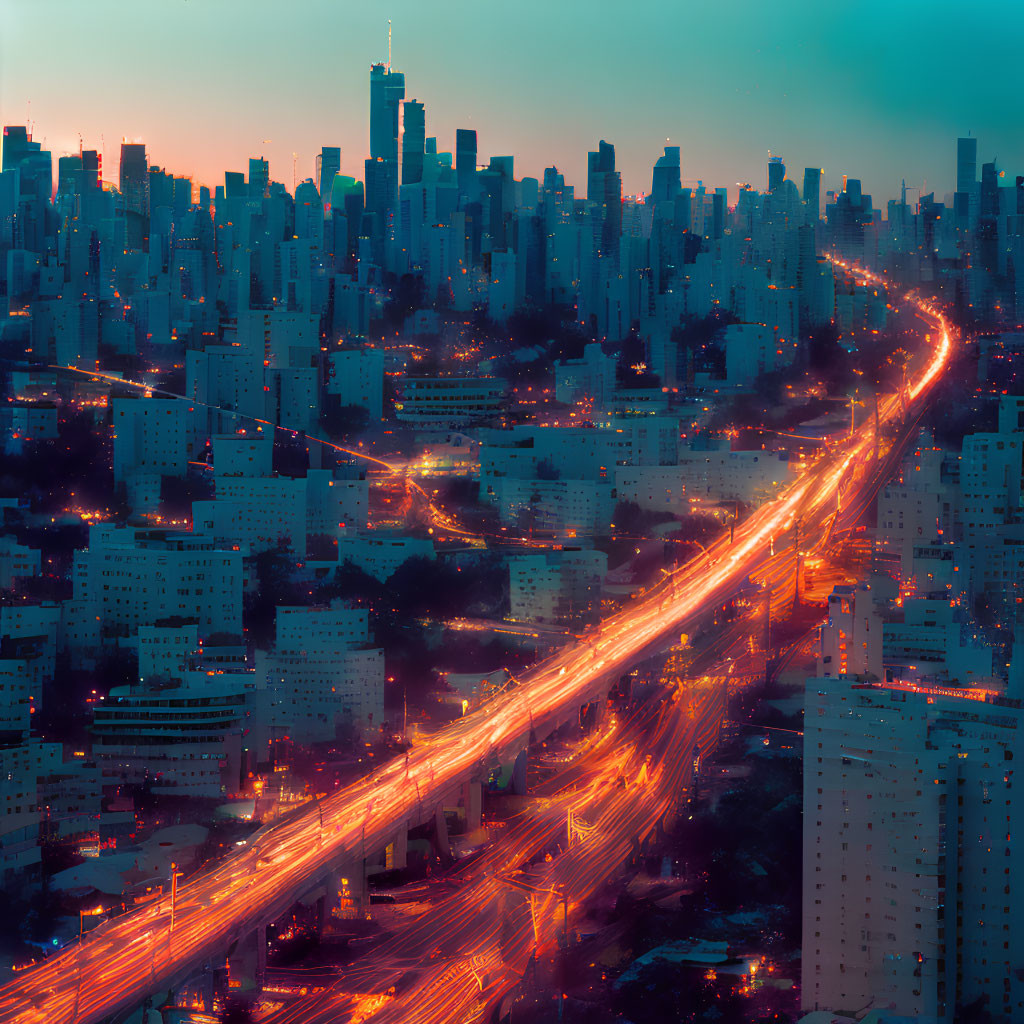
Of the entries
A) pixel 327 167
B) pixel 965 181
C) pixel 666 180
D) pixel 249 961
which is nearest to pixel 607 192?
pixel 666 180

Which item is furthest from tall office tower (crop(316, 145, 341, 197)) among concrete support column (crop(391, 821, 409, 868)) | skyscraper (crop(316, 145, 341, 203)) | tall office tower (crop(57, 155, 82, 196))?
concrete support column (crop(391, 821, 409, 868))

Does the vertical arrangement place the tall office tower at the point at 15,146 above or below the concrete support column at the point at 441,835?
above

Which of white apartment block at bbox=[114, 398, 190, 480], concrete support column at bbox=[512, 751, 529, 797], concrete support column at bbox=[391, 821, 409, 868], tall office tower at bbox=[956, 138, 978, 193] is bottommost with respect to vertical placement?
concrete support column at bbox=[391, 821, 409, 868]

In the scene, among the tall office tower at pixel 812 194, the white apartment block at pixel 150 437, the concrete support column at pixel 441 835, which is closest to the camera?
the concrete support column at pixel 441 835

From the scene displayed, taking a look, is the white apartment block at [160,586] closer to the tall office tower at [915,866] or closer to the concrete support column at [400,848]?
the concrete support column at [400,848]

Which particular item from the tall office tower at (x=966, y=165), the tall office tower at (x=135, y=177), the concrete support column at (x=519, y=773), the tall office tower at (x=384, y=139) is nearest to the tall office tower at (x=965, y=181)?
the tall office tower at (x=966, y=165)

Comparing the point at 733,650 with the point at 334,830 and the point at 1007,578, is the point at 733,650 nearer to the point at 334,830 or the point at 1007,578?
the point at 1007,578

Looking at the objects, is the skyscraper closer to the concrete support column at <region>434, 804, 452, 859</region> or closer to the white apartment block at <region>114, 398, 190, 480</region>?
the white apartment block at <region>114, 398, 190, 480</region>
